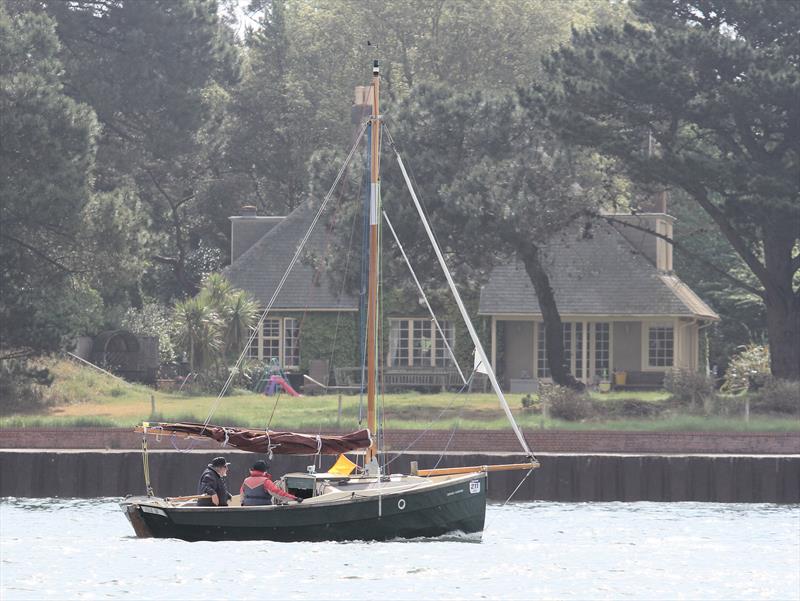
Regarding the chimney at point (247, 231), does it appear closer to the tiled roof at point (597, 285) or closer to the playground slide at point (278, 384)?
the tiled roof at point (597, 285)

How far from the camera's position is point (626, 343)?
2409 inches

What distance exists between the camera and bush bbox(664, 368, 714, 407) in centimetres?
4981

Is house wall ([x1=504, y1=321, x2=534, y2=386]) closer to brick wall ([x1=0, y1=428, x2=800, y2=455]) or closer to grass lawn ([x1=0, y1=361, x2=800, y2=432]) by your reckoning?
grass lawn ([x1=0, y1=361, x2=800, y2=432])

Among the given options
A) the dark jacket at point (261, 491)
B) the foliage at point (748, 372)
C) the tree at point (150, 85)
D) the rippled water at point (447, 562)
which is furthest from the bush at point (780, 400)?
the tree at point (150, 85)

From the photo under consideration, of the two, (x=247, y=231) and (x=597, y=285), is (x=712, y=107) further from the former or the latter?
(x=247, y=231)

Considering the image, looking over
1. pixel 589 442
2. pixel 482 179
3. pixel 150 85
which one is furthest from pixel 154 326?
pixel 589 442

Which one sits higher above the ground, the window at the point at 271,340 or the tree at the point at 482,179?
the tree at the point at 482,179

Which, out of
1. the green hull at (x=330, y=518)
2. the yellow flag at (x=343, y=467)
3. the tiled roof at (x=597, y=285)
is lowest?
the green hull at (x=330, y=518)

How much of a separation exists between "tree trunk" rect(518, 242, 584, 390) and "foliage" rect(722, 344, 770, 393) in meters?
4.60

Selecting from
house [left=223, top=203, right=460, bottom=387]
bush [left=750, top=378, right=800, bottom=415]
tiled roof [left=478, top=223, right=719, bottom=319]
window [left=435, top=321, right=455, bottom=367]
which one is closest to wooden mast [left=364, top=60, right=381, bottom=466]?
bush [left=750, top=378, right=800, bottom=415]

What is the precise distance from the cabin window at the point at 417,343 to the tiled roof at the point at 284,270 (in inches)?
71.5

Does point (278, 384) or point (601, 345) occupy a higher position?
point (601, 345)

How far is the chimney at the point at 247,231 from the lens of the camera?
69938 mm

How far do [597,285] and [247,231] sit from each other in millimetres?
15519
